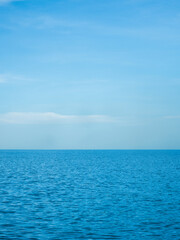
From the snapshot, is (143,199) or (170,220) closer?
(170,220)

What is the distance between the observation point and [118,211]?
29547 mm

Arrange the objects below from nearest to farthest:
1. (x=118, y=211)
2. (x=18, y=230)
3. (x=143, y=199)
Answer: (x=18, y=230) < (x=118, y=211) < (x=143, y=199)

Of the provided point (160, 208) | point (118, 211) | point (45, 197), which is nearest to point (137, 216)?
point (118, 211)

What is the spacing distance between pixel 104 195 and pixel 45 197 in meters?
7.89

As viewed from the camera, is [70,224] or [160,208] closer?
[70,224]

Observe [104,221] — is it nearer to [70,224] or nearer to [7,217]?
[70,224]

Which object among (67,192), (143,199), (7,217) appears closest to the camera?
(7,217)

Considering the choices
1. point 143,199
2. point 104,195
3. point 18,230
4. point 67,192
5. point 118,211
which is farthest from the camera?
point 67,192

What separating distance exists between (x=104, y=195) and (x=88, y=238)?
18042mm

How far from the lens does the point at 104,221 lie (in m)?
25.7

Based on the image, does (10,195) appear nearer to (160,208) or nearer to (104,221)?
(104,221)

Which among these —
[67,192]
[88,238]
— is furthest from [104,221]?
[67,192]

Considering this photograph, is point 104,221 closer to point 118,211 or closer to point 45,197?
point 118,211

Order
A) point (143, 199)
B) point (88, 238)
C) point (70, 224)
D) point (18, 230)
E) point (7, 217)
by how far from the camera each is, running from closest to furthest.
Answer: point (88, 238) < point (18, 230) < point (70, 224) < point (7, 217) < point (143, 199)
